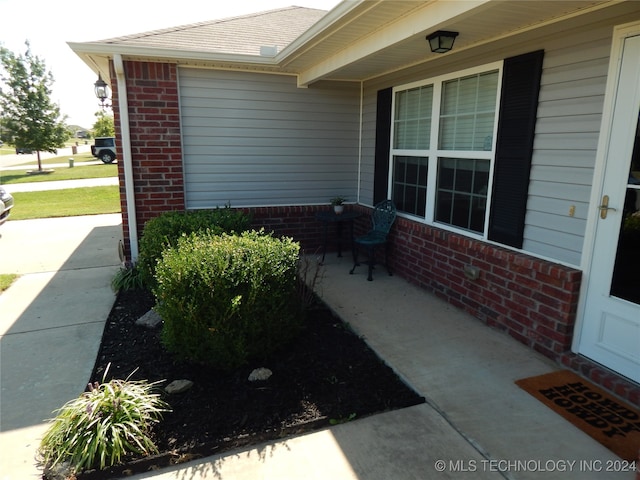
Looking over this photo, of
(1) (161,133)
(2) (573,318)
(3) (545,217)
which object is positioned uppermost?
(1) (161,133)

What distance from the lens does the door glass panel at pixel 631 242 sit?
9.05ft

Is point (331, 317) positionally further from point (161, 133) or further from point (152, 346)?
point (161, 133)

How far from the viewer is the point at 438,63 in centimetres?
457

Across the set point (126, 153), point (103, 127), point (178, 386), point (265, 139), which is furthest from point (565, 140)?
point (103, 127)

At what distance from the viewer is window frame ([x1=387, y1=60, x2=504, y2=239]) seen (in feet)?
12.8

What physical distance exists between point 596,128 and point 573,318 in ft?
4.51

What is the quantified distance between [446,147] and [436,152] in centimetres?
14

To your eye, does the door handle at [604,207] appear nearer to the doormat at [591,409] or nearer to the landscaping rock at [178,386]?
the doormat at [591,409]

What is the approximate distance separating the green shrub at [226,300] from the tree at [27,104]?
840 inches

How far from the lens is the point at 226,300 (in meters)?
2.91

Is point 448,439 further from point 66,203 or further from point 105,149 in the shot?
point 105,149

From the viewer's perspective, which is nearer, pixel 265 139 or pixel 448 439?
pixel 448 439

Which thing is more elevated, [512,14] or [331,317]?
[512,14]

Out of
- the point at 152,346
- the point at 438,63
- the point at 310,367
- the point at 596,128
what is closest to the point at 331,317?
the point at 310,367
